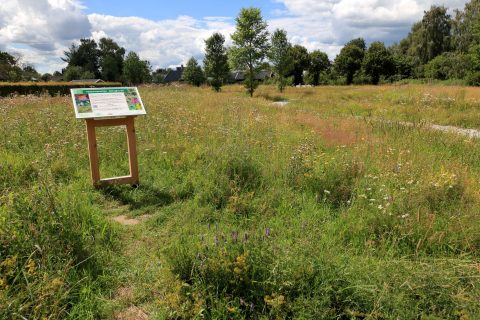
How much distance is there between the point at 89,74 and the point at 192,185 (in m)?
71.1

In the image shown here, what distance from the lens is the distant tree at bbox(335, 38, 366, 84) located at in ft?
191

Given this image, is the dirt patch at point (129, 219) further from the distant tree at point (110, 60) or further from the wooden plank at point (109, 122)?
the distant tree at point (110, 60)

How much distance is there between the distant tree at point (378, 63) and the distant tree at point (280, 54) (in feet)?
85.2

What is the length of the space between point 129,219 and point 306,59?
209ft

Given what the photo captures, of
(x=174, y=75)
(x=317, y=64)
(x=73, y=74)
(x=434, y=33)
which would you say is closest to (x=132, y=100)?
(x=434, y=33)

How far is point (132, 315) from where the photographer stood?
108 inches

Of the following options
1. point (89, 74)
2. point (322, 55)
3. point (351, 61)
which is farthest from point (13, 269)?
point (89, 74)

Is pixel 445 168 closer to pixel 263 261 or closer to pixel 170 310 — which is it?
pixel 263 261

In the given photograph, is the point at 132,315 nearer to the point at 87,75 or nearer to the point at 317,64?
the point at 317,64

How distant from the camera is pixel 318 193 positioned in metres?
4.86

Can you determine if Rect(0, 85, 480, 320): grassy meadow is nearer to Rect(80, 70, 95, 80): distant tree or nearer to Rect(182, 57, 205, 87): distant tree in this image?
Rect(182, 57, 205, 87): distant tree

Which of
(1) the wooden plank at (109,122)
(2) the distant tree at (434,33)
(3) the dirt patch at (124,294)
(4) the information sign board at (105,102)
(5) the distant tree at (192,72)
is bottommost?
(3) the dirt patch at (124,294)

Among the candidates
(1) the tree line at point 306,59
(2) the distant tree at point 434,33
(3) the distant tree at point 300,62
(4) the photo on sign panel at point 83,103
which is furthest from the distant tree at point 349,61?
(4) the photo on sign panel at point 83,103

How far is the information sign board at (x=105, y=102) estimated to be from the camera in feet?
16.9
